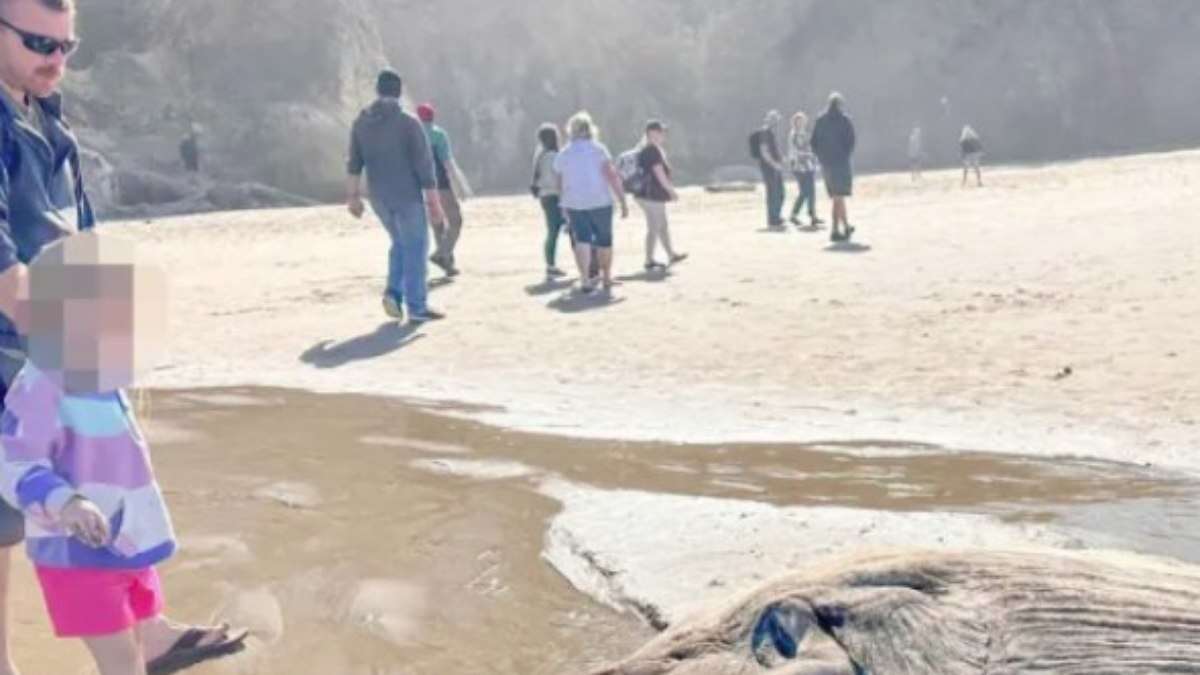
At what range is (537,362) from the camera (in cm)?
1024

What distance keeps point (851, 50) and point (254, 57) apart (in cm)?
2151

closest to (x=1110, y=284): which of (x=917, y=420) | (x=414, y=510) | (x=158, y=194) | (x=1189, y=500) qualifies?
(x=917, y=420)

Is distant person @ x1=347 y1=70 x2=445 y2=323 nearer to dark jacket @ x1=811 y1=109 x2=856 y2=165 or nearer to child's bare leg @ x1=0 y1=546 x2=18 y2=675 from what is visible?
dark jacket @ x1=811 y1=109 x2=856 y2=165

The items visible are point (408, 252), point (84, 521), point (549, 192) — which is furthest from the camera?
point (549, 192)

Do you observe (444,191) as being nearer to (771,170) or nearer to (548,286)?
(548,286)

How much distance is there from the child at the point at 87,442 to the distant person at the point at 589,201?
983 centimetres

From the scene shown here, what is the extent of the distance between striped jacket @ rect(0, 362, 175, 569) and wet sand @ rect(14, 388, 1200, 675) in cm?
106

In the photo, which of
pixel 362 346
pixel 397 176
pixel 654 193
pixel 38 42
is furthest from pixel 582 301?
pixel 38 42

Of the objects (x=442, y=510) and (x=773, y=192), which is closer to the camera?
(x=442, y=510)

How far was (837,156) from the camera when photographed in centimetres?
1770

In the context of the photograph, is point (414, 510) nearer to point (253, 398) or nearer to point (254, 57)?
point (253, 398)

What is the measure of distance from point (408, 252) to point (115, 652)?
8309 mm

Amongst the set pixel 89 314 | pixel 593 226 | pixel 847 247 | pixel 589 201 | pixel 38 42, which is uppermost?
pixel 38 42

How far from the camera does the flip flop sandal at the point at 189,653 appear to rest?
4.41m
